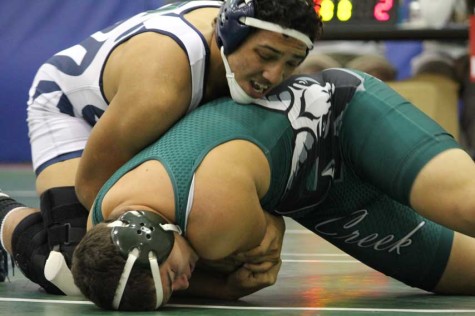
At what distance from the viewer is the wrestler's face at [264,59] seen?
3.05 m

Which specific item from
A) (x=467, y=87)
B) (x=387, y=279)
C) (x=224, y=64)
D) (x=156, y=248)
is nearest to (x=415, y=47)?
(x=467, y=87)

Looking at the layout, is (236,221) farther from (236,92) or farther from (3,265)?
(3,265)

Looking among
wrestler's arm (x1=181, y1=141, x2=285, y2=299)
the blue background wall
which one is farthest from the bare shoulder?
the blue background wall

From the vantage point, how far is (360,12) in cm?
738

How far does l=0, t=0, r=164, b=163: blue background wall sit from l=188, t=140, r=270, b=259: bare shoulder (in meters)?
5.31

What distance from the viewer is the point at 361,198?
129 inches

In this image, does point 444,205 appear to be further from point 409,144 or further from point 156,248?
point 156,248

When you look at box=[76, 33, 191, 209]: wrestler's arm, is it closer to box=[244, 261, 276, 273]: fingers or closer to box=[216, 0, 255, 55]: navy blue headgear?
box=[216, 0, 255, 55]: navy blue headgear

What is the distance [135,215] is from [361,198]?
2.49ft

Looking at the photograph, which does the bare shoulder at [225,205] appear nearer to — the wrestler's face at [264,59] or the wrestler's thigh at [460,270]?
the wrestler's face at [264,59]

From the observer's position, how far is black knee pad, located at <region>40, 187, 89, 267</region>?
10.9 feet

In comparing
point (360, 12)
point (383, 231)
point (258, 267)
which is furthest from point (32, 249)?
point (360, 12)

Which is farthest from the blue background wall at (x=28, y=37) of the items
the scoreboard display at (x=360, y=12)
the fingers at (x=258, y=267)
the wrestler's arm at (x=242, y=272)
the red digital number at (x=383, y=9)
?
the fingers at (x=258, y=267)

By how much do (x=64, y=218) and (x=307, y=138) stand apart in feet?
2.45
